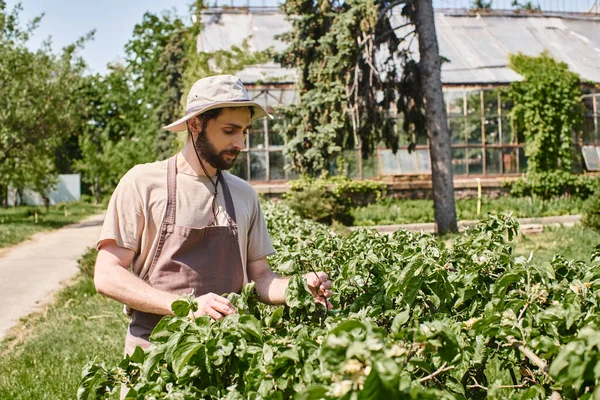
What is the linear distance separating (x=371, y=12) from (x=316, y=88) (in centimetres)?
228

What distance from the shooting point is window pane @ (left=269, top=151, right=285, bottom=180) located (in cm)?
2258

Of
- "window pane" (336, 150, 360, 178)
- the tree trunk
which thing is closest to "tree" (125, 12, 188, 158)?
"window pane" (336, 150, 360, 178)

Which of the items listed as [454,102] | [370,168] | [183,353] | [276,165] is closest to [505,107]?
[454,102]

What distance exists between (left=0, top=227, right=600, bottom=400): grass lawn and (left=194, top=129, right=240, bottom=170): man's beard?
6.15 feet

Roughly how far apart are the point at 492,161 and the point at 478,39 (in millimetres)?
5700

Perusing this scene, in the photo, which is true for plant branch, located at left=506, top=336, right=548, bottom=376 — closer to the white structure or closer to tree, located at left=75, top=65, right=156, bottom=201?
tree, located at left=75, top=65, right=156, bottom=201

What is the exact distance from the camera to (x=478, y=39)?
87.9 ft

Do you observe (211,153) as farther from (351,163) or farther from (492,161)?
(492,161)

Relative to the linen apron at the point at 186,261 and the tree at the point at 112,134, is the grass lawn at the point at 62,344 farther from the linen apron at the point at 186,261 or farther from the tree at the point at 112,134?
the tree at the point at 112,134

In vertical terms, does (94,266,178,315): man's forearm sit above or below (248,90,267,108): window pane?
below

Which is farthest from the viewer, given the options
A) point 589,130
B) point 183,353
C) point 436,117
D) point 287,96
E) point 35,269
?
point 589,130

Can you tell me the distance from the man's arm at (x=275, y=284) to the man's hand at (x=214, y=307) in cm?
35

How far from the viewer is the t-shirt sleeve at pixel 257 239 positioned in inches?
129

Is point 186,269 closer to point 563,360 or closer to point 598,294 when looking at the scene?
point 598,294
